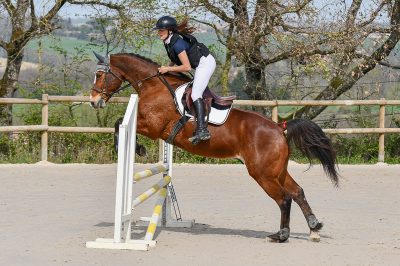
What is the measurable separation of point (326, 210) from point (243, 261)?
11.3ft

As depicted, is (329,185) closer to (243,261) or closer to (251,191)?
(251,191)

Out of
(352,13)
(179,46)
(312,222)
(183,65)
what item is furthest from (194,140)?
(352,13)

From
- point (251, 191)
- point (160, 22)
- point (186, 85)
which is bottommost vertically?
point (251, 191)

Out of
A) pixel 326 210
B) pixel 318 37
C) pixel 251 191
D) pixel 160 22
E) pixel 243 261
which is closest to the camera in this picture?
pixel 243 261

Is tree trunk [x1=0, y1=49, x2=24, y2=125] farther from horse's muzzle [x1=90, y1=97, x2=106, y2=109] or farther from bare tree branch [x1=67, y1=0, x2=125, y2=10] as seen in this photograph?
horse's muzzle [x1=90, y1=97, x2=106, y2=109]

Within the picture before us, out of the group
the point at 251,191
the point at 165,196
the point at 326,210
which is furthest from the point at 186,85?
the point at 251,191

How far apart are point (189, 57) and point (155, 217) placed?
1560mm

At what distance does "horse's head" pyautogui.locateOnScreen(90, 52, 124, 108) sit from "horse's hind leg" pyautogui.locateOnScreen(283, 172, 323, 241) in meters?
1.91

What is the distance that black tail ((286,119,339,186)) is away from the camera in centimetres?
853

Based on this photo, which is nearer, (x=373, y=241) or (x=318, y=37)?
(x=373, y=241)

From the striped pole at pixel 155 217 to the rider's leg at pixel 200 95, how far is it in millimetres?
727

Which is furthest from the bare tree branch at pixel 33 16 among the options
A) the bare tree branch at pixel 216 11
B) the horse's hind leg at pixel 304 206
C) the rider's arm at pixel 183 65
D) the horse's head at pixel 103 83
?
the horse's hind leg at pixel 304 206

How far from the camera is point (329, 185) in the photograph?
1285 cm

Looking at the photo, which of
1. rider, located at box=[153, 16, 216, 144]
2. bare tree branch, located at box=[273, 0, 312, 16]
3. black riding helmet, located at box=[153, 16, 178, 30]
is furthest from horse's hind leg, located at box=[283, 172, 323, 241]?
bare tree branch, located at box=[273, 0, 312, 16]
